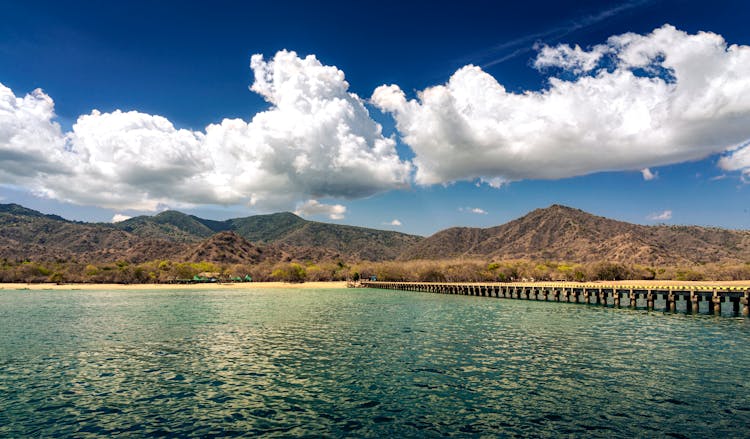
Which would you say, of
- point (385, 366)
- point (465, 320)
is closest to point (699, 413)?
point (385, 366)

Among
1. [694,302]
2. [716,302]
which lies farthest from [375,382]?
[694,302]

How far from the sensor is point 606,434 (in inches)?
684

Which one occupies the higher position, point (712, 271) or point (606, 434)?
point (712, 271)

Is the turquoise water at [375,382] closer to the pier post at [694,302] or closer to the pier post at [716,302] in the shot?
the pier post at [716,302]

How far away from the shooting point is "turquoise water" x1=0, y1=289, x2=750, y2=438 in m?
18.4

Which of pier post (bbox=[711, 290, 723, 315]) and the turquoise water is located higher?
pier post (bbox=[711, 290, 723, 315])

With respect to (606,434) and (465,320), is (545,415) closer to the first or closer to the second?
(606,434)

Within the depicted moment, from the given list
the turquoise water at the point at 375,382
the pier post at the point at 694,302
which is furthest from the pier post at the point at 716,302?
the turquoise water at the point at 375,382

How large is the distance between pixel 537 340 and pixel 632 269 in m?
145

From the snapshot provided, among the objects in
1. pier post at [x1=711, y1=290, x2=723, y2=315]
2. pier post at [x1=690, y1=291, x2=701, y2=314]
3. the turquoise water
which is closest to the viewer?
the turquoise water

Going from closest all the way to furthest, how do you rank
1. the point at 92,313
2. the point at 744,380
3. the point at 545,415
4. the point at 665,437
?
the point at 665,437 < the point at 545,415 < the point at 744,380 < the point at 92,313

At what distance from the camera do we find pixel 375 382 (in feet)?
82.6

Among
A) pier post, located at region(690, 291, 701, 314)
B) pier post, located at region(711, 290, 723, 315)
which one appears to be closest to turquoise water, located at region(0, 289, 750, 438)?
pier post, located at region(711, 290, 723, 315)

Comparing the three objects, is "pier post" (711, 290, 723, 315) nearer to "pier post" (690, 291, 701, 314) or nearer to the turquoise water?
"pier post" (690, 291, 701, 314)
